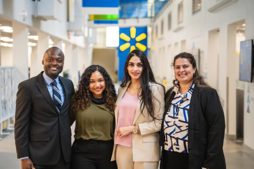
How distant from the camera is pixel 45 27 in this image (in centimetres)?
1123

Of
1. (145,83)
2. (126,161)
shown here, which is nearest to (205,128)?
(145,83)

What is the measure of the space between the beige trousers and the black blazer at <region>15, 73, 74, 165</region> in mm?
469

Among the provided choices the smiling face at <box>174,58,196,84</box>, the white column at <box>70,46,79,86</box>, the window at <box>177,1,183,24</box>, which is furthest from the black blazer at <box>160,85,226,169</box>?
the white column at <box>70,46,79,86</box>

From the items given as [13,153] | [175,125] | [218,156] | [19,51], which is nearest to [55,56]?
[175,125]

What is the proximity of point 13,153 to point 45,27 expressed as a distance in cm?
546

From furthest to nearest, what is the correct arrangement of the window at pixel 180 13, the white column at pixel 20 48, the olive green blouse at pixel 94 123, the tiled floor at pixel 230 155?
the window at pixel 180 13 → the white column at pixel 20 48 → the tiled floor at pixel 230 155 → the olive green blouse at pixel 94 123

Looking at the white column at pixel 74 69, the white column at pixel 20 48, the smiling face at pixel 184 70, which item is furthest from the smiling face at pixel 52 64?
the white column at pixel 74 69

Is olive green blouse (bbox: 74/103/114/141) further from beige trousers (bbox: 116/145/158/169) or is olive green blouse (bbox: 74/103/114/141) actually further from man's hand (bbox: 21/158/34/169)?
man's hand (bbox: 21/158/34/169)

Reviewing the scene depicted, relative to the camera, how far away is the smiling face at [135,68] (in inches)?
127

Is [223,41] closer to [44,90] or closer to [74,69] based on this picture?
[44,90]

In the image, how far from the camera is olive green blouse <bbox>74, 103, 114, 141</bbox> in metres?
3.15

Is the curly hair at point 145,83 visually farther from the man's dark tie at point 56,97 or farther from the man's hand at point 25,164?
the man's hand at point 25,164

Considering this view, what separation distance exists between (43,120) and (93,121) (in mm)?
414

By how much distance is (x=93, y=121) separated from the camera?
124 inches
